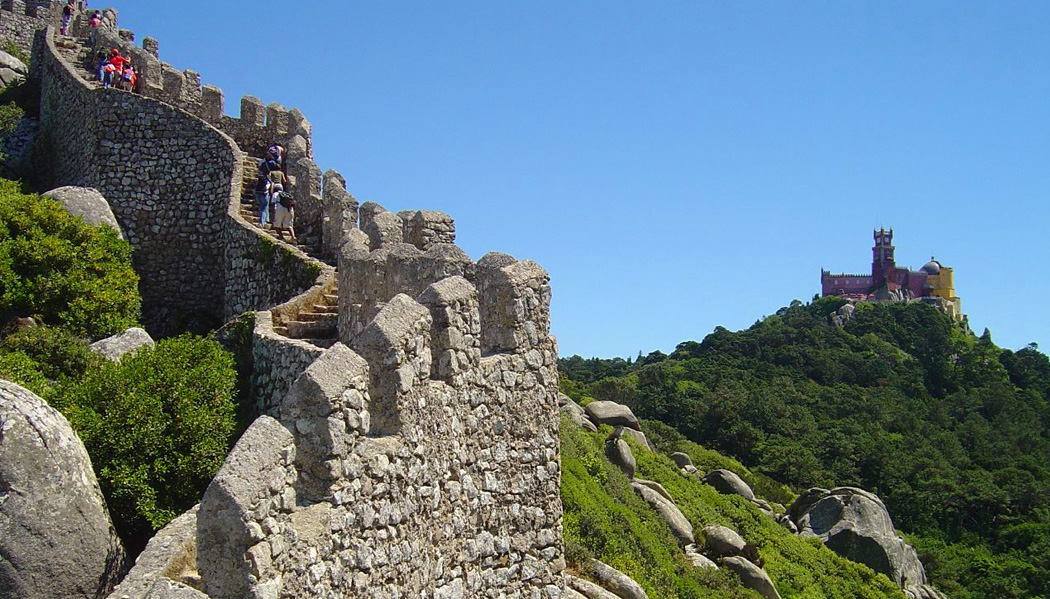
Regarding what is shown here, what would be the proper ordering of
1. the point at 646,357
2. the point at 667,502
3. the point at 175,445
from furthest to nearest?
the point at 646,357 → the point at 667,502 → the point at 175,445

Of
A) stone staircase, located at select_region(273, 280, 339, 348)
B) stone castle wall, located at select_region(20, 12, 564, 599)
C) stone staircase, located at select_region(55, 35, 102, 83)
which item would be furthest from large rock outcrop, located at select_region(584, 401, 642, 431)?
stone staircase, located at select_region(273, 280, 339, 348)

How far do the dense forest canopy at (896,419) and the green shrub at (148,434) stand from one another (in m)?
23.6

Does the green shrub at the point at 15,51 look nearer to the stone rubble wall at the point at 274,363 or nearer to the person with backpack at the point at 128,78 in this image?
the person with backpack at the point at 128,78

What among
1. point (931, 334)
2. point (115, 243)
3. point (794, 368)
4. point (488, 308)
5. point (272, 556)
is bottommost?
point (272, 556)

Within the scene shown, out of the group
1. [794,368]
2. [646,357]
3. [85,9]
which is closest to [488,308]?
[85,9]

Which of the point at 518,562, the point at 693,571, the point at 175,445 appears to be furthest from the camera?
the point at 693,571

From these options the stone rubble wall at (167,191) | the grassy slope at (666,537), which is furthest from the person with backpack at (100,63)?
the grassy slope at (666,537)

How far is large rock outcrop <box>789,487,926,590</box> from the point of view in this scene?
3459 cm

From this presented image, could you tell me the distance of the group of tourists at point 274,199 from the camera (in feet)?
63.2

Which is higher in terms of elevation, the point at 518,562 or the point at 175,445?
the point at 175,445

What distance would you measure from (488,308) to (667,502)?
14.6 meters

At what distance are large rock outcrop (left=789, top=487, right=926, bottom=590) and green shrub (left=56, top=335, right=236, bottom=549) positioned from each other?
26965mm

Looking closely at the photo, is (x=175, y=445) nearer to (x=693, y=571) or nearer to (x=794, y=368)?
(x=693, y=571)

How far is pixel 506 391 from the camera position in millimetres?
9375
